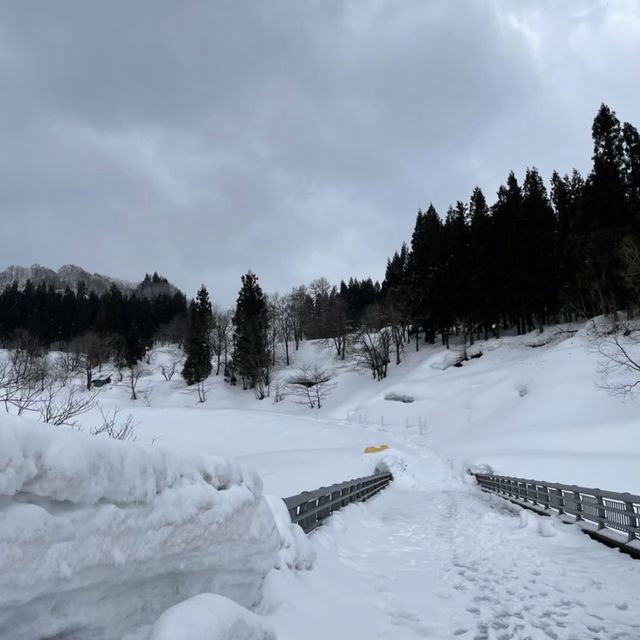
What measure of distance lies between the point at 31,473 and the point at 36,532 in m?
0.30

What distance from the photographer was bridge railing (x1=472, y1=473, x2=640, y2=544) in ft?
27.5

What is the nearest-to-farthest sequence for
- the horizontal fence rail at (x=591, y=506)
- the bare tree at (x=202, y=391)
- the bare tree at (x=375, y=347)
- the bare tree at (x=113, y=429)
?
1. the horizontal fence rail at (x=591, y=506)
2. the bare tree at (x=113, y=429)
3. the bare tree at (x=375, y=347)
4. the bare tree at (x=202, y=391)

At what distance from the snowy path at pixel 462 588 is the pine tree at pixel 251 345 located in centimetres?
5408

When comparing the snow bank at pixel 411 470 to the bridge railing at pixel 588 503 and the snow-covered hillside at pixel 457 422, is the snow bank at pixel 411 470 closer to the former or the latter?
the snow-covered hillside at pixel 457 422

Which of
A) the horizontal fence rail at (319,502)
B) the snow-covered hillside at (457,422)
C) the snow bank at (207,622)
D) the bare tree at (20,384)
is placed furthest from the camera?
the snow-covered hillside at (457,422)

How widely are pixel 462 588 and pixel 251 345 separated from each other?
61.0 m

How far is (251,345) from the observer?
217 ft

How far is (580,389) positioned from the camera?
33.0 metres

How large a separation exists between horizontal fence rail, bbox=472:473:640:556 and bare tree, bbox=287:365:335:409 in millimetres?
42648

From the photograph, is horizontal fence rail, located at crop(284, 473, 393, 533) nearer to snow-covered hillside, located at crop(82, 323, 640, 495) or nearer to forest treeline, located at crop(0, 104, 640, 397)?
snow-covered hillside, located at crop(82, 323, 640, 495)

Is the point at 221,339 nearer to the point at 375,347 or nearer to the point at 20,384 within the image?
the point at 375,347

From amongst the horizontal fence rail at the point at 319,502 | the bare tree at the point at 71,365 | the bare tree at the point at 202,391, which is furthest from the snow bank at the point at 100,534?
the bare tree at the point at 71,365

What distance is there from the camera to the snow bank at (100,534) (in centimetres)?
230

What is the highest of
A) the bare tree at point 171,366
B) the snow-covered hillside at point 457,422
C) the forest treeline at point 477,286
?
the forest treeline at point 477,286
